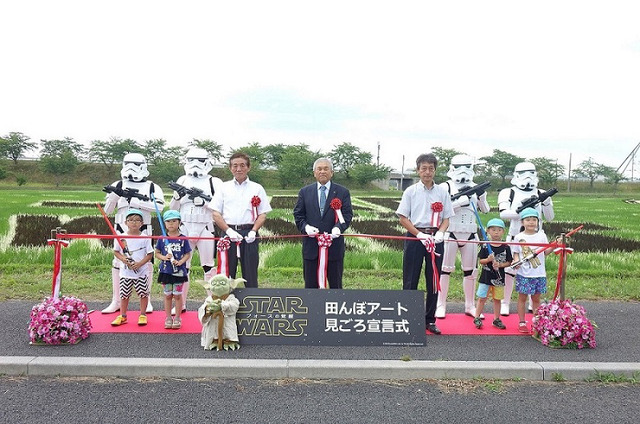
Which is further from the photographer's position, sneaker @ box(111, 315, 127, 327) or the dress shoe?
sneaker @ box(111, 315, 127, 327)

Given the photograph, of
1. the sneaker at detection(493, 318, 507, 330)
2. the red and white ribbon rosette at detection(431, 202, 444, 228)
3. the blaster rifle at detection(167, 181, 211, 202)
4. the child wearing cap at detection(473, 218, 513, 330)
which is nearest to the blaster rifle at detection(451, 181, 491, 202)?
the child wearing cap at detection(473, 218, 513, 330)

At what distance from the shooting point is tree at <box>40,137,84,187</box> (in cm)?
4622

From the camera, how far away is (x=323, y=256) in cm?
558

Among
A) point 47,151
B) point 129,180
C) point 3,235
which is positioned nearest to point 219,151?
point 47,151

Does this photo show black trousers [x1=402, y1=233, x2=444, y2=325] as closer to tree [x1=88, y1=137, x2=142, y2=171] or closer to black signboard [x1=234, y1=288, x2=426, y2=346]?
black signboard [x1=234, y1=288, x2=426, y2=346]

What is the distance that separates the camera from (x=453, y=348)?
16.6 feet

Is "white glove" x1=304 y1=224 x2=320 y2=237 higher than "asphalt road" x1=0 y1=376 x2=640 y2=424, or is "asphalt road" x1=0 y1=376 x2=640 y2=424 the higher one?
"white glove" x1=304 y1=224 x2=320 y2=237

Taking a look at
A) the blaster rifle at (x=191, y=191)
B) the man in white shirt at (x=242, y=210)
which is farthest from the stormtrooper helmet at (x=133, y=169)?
the man in white shirt at (x=242, y=210)

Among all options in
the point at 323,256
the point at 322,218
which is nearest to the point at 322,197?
the point at 322,218

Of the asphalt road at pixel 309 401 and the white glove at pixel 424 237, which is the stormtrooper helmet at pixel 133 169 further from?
the white glove at pixel 424 237

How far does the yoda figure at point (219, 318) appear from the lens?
4902 millimetres

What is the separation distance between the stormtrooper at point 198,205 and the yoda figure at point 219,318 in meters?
1.41

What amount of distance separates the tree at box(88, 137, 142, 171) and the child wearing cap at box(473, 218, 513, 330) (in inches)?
1740

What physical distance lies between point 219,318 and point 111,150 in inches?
1841
